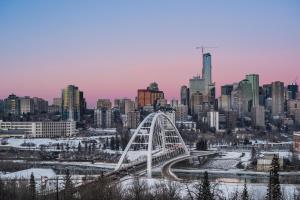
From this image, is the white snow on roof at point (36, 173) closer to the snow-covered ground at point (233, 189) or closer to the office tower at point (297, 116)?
the snow-covered ground at point (233, 189)

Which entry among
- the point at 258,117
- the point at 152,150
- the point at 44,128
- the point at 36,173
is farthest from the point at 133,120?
the point at 36,173

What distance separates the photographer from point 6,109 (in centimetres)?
12081

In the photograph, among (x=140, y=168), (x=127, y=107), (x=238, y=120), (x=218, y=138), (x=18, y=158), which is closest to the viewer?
(x=140, y=168)

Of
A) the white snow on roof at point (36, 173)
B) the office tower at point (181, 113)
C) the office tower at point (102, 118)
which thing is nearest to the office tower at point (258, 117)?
the office tower at point (181, 113)

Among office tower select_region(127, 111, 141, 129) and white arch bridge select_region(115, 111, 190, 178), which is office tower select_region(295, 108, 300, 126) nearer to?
office tower select_region(127, 111, 141, 129)

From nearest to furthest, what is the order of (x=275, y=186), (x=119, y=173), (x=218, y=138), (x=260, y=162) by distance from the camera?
1. (x=275, y=186)
2. (x=119, y=173)
3. (x=260, y=162)
4. (x=218, y=138)

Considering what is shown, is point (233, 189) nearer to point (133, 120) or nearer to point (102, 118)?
point (133, 120)

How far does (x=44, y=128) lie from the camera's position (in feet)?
256

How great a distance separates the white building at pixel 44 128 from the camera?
77062 millimetres

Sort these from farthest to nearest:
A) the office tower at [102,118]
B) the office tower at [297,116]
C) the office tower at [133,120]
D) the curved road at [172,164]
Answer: the office tower at [297,116]
the office tower at [102,118]
the office tower at [133,120]
the curved road at [172,164]

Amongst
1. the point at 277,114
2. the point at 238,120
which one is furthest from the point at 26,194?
the point at 277,114

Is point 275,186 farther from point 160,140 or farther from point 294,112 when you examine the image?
point 294,112

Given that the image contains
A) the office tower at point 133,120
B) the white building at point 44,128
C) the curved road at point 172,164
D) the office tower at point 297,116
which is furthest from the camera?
the office tower at point 297,116

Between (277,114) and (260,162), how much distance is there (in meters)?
94.2
